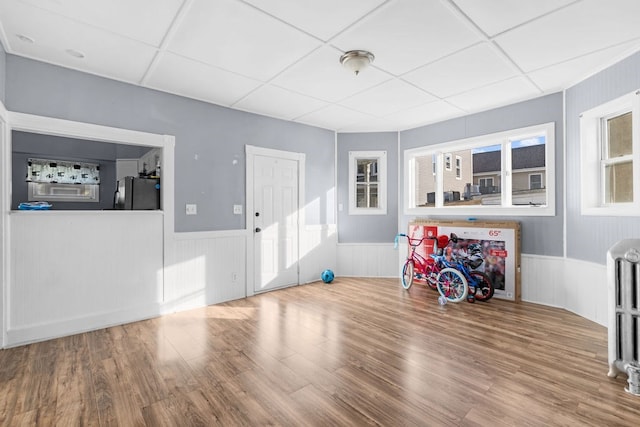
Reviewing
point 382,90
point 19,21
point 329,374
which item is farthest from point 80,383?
point 382,90

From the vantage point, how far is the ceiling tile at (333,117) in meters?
→ 4.58

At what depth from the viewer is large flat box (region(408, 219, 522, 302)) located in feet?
13.8

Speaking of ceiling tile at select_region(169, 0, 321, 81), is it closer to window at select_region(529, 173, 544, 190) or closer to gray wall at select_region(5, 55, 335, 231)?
gray wall at select_region(5, 55, 335, 231)

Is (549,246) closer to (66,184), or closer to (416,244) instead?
(416,244)

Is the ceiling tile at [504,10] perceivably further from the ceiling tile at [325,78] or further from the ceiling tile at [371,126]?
the ceiling tile at [371,126]

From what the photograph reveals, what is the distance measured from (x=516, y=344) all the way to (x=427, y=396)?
1366 millimetres

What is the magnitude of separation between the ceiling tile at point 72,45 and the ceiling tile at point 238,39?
475 mm

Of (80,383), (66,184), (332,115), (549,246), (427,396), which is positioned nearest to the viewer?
(427,396)

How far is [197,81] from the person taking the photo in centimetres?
352

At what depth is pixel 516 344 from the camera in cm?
287

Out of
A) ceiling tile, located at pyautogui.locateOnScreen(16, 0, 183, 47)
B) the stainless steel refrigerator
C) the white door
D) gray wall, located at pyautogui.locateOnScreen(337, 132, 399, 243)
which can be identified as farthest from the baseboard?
gray wall, located at pyautogui.locateOnScreen(337, 132, 399, 243)

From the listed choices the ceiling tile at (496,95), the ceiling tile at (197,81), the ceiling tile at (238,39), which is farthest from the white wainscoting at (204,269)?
the ceiling tile at (496,95)

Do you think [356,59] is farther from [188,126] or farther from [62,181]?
[62,181]

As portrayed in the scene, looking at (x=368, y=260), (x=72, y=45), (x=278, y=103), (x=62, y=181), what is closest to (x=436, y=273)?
(x=368, y=260)
